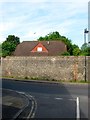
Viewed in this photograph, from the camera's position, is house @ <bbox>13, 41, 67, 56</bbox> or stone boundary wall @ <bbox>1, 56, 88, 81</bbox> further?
house @ <bbox>13, 41, 67, 56</bbox>

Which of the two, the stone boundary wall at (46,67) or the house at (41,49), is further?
the house at (41,49)

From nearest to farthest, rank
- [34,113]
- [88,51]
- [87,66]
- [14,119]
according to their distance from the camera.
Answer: [14,119], [34,113], [87,66], [88,51]

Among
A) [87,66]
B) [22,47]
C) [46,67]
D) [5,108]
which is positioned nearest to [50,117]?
[5,108]

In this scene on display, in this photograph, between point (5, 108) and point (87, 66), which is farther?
point (87, 66)

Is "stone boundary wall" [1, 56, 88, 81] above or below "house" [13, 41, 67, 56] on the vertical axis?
below

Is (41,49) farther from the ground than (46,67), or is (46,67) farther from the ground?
(41,49)

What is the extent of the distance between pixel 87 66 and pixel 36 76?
690 cm

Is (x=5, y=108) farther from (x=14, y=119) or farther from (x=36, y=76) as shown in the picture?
(x=36, y=76)

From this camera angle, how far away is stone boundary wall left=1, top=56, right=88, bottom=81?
123 ft

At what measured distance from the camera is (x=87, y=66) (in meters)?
37.0

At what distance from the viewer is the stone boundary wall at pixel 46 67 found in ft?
123

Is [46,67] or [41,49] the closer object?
[46,67]

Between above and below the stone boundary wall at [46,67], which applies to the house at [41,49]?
above

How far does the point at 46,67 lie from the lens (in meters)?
40.1
